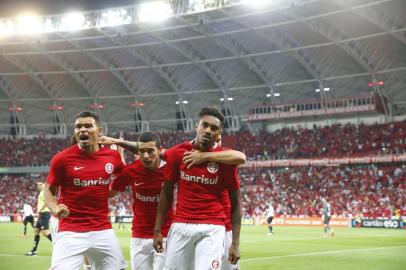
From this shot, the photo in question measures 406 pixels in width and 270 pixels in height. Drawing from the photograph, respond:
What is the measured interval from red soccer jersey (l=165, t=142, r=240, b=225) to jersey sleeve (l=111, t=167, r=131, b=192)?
1496mm

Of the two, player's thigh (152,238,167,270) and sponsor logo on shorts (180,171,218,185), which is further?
player's thigh (152,238,167,270)

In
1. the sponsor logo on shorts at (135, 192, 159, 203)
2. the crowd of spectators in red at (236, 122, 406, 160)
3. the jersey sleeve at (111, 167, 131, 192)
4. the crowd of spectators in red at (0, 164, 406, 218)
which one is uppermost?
the crowd of spectators in red at (236, 122, 406, 160)

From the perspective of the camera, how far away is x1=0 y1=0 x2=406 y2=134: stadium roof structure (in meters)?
51.2

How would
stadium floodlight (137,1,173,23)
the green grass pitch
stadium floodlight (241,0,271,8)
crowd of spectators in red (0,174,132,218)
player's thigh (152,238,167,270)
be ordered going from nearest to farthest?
player's thigh (152,238,167,270) → the green grass pitch → stadium floodlight (241,0,271,8) → stadium floodlight (137,1,173,23) → crowd of spectators in red (0,174,132,218)

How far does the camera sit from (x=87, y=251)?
28.5 feet

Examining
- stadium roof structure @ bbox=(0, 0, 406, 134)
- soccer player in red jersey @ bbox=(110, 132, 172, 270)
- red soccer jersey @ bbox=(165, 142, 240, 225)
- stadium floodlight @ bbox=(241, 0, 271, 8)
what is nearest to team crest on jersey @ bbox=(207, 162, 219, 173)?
red soccer jersey @ bbox=(165, 142, 240, 225)

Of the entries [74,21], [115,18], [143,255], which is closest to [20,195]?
[74,21]

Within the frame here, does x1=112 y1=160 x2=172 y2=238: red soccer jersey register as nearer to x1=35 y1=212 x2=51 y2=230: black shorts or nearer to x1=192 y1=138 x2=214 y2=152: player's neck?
x1=192 y1=138 x2=214 y2=152: player's neck

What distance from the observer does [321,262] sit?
2023 centimetres

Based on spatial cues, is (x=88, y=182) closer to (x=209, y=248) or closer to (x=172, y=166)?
(x=172, y=166)

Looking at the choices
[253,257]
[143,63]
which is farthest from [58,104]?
[253,257]

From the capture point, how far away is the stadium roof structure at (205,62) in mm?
51156

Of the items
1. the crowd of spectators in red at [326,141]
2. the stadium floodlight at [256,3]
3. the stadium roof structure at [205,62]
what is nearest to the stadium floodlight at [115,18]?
the stadium roof structure at [205,62]

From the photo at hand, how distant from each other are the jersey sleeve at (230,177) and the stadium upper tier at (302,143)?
5052cm
